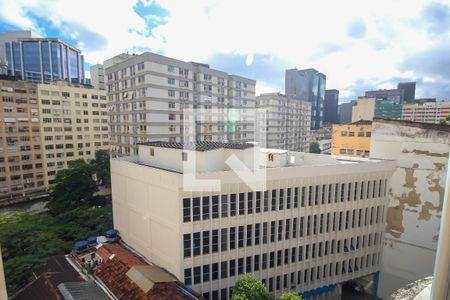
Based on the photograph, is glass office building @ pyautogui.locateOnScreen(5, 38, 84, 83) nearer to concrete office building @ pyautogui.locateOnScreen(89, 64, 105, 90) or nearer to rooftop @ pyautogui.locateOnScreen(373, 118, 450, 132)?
concrete office building @ pyautogui.locateOnScreen(89, 64, 105, 90)

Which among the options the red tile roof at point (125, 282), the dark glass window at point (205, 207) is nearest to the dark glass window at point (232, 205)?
the dark glass window at point (205, 207)

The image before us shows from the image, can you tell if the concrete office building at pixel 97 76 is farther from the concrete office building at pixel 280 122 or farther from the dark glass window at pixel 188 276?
the dark glass window at pixel 188 276

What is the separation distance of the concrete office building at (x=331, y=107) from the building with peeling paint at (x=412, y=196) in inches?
5567

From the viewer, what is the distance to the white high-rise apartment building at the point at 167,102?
131 feet

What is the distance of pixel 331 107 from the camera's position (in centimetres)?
15788

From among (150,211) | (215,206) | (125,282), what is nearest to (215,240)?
(215,206)

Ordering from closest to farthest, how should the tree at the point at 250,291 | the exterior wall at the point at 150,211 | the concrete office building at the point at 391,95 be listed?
the tree at the point at 250,291
the exterior wall at the point at 150,211
the concrete office building at the point at 391,95

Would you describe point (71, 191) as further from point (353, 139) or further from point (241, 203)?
point (353, 139)

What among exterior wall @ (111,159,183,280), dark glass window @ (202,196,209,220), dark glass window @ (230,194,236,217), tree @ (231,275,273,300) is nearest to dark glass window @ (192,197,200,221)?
dark glass window @ (202,196,209,220)

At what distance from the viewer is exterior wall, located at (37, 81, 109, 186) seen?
51125 millimetres

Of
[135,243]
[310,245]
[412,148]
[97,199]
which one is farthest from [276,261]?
[97,199]

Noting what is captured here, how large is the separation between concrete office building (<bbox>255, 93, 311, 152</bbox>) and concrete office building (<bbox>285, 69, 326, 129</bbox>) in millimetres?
41908

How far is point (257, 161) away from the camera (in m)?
20.8

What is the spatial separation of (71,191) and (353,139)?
43839 mm
